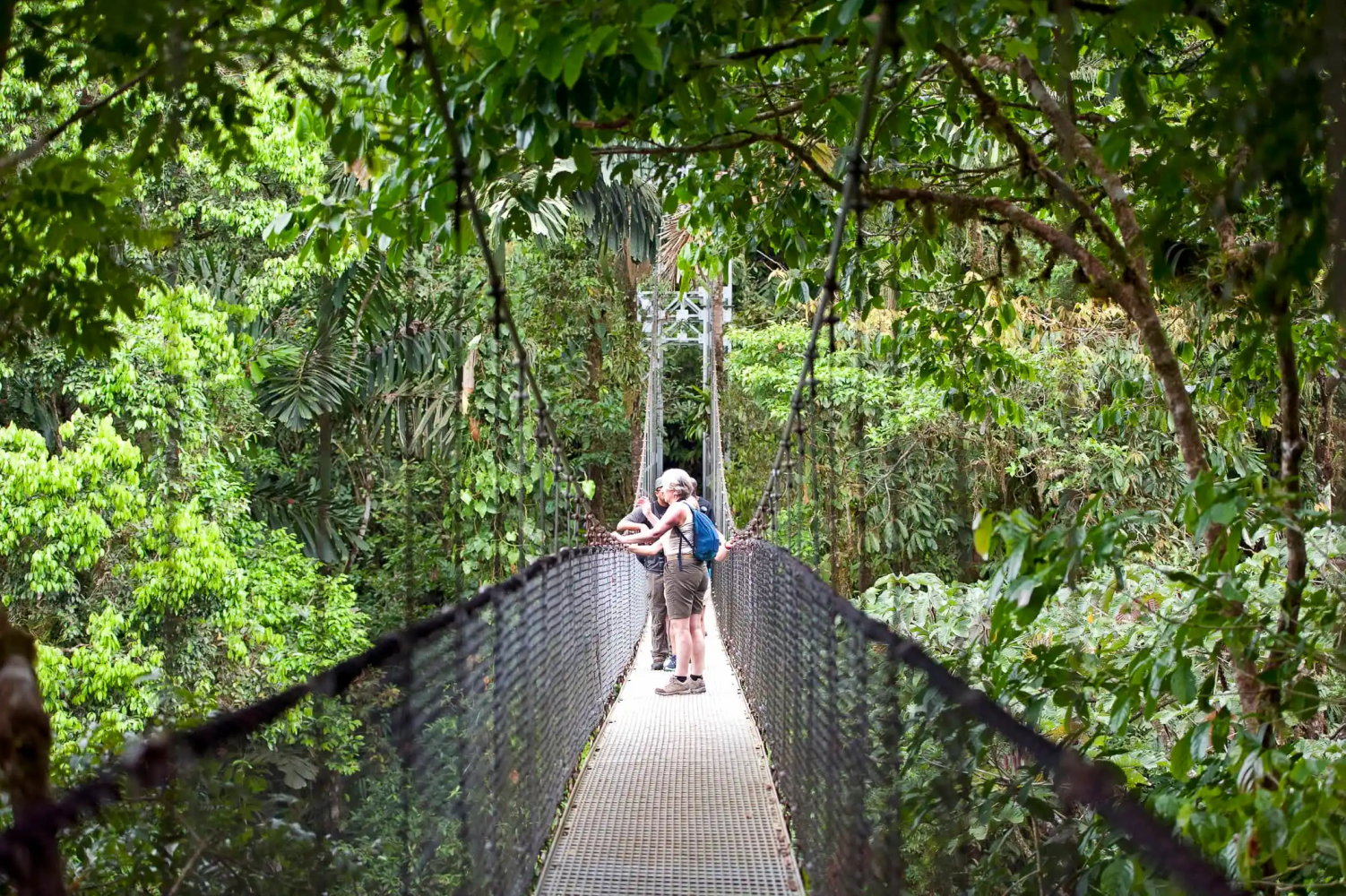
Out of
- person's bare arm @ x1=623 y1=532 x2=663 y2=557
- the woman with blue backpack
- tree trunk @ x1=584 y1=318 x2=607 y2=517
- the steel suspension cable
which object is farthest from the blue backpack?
tree trunk @ x1=584 y1=318 x2=607 y2=517

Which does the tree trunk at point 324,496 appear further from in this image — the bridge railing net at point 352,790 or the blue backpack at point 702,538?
the bridge railing net at point 352,790

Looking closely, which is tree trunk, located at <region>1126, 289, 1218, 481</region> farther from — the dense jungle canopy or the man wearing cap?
the man wearing cap

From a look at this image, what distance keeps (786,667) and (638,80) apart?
1.43 m

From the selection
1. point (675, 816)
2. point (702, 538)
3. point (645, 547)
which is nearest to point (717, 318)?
point (645, 547)

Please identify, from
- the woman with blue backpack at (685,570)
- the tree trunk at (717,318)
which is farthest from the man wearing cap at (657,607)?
the tree trunk at (717,318)

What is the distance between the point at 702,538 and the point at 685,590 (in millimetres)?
211

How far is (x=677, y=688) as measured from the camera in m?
3.89

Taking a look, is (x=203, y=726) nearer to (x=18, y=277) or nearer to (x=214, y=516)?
(x=18, y=277)

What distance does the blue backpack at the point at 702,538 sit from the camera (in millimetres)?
3881

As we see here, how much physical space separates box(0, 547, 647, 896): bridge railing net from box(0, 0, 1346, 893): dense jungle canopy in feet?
0.19

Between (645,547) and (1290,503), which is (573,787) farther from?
(1290,503)

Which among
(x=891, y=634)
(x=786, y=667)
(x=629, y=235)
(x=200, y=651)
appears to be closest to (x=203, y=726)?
(x=891, y=634)

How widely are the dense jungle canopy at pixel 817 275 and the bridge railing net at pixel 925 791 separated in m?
0.08

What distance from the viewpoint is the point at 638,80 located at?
4.73ft
